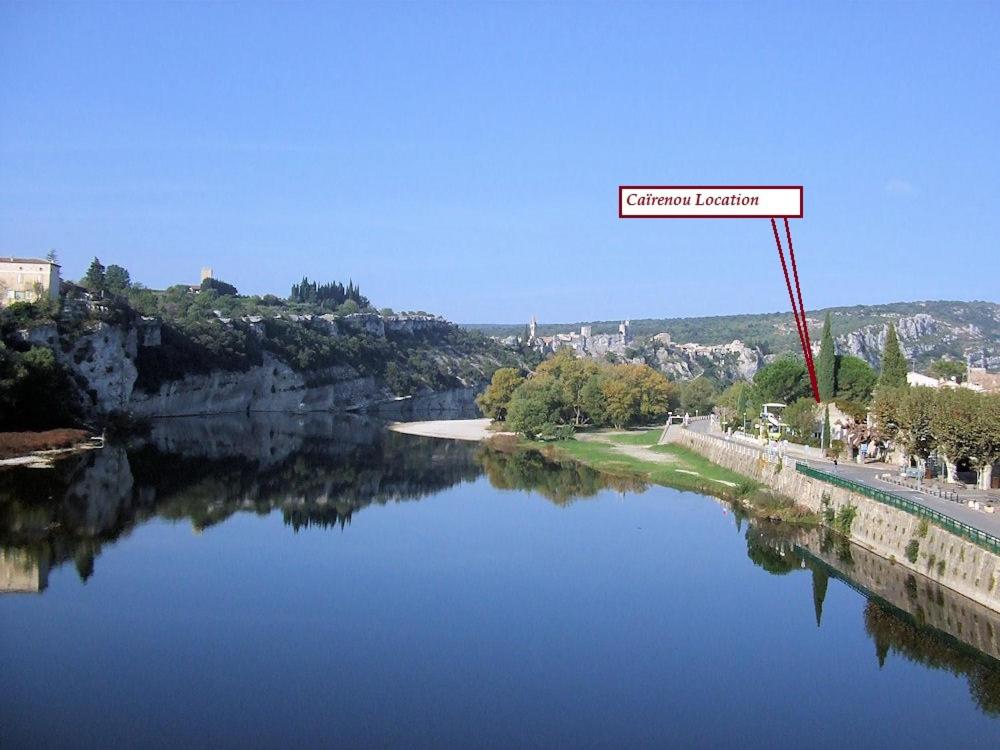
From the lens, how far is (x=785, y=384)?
208 feet

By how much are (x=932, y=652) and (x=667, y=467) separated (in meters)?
30.7

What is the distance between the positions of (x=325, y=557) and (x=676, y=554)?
10.6 metres

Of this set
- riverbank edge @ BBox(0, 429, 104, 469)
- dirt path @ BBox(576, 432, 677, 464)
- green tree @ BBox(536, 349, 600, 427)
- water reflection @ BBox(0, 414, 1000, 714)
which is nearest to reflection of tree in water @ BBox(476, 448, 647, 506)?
water reflection @ BBox(0, 414, 1000, 714)

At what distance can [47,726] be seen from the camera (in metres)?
16.8

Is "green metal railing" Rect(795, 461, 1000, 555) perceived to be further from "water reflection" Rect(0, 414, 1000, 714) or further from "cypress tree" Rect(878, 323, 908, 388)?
"cypress tree" Rect(878, 323, 908, 388)

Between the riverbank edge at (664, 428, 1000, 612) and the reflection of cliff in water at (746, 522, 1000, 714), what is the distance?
31 cm

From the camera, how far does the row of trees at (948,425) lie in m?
31.7

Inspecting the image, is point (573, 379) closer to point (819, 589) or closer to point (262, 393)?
point (262, 393)

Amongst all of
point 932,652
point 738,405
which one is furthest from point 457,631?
point 738,405

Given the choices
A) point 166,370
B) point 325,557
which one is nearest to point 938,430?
point 325,557

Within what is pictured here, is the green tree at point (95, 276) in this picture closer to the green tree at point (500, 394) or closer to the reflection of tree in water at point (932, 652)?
the green tree at point (500, 394)

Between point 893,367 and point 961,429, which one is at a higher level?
point 893,367

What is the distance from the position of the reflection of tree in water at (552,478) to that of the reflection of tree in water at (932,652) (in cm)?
2042

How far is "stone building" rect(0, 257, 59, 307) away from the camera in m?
67.3
